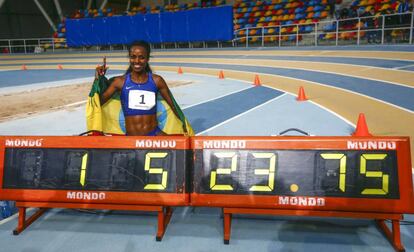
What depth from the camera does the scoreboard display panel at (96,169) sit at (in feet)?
11.8

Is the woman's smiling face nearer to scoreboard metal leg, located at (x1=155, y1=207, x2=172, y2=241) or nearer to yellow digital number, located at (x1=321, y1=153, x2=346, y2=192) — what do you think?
scoreboard metal leg, located at (x1=155, y1=207, x2=172, y2=241)

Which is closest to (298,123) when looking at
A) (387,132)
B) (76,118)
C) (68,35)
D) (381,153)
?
(387,132)

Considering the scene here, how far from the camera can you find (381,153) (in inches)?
129

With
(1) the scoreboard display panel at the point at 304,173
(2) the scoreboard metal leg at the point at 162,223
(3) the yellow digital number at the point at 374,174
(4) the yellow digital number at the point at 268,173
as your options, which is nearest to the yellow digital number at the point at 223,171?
(1) the scoreboard display panel at the point at 304,173

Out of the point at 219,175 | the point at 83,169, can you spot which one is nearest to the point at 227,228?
the point at 219,175

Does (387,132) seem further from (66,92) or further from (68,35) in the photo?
(68,35)

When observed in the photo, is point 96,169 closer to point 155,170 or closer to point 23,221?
point 155,170

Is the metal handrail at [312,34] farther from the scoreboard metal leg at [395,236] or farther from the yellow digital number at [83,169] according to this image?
the yellow digital number at [83,169]

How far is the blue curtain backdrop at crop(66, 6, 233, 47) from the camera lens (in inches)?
1032

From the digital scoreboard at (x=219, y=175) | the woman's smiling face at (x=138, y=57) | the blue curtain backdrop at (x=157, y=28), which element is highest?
the blue curtain backdrop at (x=157, y=28)

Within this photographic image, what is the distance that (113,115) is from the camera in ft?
15.6

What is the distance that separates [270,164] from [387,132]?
452 cm

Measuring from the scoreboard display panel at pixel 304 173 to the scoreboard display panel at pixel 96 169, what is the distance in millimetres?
240

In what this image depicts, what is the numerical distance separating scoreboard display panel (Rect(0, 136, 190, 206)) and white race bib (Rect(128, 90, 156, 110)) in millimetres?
978
